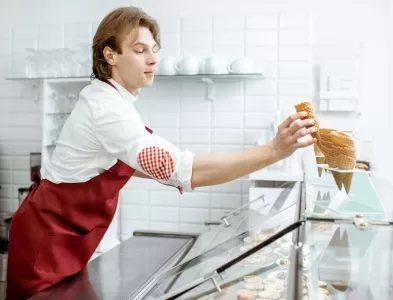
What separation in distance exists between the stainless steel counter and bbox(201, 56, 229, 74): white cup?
3.88 feet

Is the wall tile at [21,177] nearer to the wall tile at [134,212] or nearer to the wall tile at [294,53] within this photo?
the wall tile at [134,212]

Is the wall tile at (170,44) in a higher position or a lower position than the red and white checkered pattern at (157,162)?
higher

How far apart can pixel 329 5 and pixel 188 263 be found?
2106mm

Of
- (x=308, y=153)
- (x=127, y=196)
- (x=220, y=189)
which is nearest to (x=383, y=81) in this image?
(x=308, y=153)

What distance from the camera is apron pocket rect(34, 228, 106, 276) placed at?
1.36 m

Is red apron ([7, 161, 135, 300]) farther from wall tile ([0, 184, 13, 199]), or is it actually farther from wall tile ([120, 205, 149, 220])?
wall tile ([0, 184, 13, 199])

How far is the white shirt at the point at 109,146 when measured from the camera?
1160 mm

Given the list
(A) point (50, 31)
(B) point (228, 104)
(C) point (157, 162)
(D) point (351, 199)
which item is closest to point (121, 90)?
(C) point (157, 162)

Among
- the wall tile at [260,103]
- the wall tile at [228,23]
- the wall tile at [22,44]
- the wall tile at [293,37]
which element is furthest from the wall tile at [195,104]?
the wall tile at [22,44]

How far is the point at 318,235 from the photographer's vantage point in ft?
3.32

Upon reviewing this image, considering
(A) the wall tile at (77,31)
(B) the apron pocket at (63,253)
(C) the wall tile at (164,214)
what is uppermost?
(A) the wall tile at (77,31)

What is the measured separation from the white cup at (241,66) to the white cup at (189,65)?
196 mm

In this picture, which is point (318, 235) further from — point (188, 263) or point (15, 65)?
point (15, 65)

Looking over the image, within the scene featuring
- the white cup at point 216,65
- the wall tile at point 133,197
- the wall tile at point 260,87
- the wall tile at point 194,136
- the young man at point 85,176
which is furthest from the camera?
the wall tile at point 133,197
